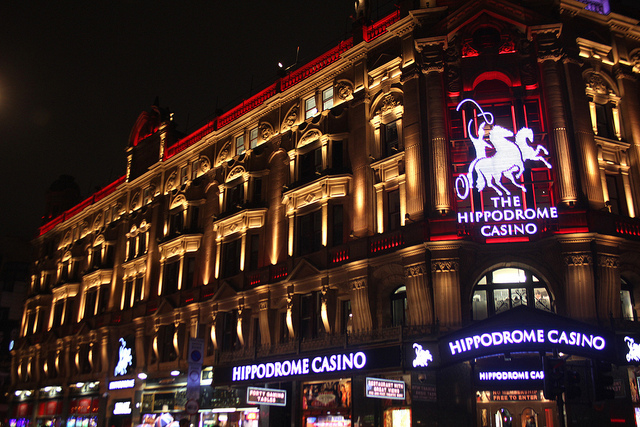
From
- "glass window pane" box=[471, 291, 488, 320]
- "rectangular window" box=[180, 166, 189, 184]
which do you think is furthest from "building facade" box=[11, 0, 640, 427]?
"rectangular window" box=[180, 166, 189, 184]

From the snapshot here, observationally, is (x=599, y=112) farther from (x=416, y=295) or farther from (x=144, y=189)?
(x=144, y=189)

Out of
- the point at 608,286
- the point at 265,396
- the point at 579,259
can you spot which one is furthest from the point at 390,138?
the point at 265,396

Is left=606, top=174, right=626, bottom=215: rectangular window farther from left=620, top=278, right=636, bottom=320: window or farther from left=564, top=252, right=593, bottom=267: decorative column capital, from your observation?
left=564, top=252, right=593, bottom=267: decorative column capital

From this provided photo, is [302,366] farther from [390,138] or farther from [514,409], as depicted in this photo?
[390,138]

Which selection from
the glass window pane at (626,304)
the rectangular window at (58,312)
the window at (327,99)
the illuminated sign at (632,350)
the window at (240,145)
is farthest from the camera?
the rectangular window at (58,312)

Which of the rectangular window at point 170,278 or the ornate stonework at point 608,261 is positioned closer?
the ornate stonework at point 608,261

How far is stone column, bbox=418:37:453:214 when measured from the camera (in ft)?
75.7

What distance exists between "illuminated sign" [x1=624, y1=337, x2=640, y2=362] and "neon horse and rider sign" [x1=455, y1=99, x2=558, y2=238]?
16.2ft

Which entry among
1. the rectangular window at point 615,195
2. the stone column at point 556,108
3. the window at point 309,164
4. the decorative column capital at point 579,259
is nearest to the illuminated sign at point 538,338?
the decorative column capital at point 579,259

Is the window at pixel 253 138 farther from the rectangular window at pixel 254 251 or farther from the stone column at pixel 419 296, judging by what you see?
the stone column at pixel 419 296

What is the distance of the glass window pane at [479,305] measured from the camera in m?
22.4

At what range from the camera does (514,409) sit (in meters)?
21.1

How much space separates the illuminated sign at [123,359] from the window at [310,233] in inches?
641

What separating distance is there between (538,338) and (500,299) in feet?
14.1
